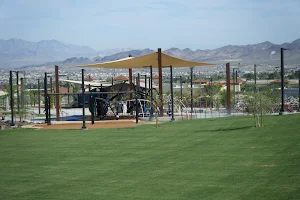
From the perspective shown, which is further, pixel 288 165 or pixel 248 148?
pixel 248 148

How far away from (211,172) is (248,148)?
3080 mm

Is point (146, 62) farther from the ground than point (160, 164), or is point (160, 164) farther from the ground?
point (146, 62)

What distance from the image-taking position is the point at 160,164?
43.1 ft

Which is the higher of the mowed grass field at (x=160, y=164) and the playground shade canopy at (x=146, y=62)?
the playground shade canopy at (x=146, y=62)

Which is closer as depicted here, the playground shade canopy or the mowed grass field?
the mowed grass field

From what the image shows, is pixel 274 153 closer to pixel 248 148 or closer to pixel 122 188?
pixel 248 148

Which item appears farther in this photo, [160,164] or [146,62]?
[146,62]

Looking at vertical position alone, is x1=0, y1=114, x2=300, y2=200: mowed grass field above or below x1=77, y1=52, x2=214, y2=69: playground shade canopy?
below

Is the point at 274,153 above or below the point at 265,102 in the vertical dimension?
below

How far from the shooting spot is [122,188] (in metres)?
10.8

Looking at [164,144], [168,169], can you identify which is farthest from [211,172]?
[164,144]

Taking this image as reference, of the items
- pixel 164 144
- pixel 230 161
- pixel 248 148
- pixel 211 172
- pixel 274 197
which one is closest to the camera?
pixel 274 197

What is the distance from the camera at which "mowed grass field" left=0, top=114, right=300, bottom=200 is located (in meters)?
10.3

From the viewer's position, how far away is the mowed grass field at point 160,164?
10.3 meters
